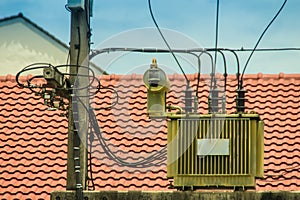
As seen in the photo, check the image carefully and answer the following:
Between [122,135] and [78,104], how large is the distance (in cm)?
396

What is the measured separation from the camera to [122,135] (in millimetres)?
13344

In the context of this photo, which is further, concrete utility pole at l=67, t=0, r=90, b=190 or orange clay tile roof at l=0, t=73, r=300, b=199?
orange clay tile roof at l=0, t=73, r=300, b=199

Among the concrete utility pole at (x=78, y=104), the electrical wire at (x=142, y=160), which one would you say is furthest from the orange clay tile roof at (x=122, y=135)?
the concrete utility pole at (x=78, y=104)

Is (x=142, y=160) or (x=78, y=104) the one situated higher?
(x=78, y=104)

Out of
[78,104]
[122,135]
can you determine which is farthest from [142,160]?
[78,104]

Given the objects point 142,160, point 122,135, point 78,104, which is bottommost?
point 142,160

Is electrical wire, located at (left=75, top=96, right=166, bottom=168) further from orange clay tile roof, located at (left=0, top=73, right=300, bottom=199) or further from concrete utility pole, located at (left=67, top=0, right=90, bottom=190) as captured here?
concrete utility pole, located at (left=67, top=0, right=90, bottom=190)

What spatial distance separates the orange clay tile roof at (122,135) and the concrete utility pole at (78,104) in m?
2.40

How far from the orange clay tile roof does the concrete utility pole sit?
2405mm

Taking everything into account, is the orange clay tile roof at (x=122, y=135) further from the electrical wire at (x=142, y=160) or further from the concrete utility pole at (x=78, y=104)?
the concrete utility pole at (x=78, y=104)

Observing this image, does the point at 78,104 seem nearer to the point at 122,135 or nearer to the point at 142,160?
the point at 142,160

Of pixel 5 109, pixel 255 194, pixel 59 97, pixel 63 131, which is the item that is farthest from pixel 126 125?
pixel 255 194

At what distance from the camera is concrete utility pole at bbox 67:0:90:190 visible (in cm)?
934

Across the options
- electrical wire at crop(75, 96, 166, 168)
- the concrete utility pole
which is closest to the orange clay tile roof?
electrical wire at crop(75, 96, 166, 168)
